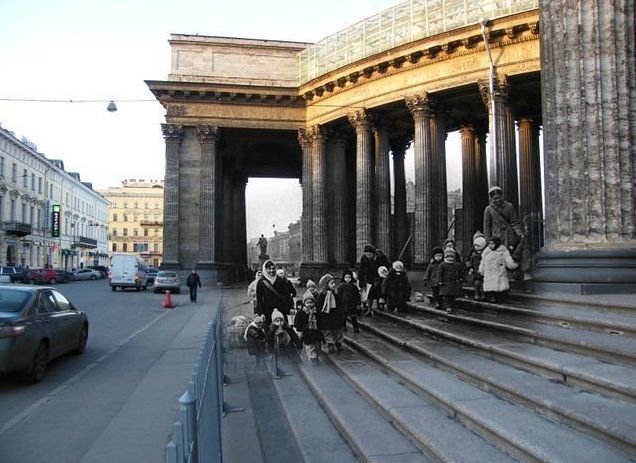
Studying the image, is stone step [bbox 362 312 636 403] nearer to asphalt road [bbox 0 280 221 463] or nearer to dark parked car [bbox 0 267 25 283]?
asphalt road [bbox 0 280 221 463]

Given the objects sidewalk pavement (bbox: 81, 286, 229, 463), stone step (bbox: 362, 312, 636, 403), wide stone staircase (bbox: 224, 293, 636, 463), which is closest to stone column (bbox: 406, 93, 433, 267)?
sidewalk pavement (bbox: 81, 286, 229, 463)

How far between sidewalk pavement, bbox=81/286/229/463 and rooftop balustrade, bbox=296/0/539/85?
18.7 meters

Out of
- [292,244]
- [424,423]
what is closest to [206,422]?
[424,423]

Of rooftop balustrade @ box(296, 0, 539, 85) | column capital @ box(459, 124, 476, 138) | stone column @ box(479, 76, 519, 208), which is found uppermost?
rooftop balustrade @ box(296, 0, 539, 85)

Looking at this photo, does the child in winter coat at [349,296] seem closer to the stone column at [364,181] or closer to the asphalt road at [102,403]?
the asphalt road at [102,403]

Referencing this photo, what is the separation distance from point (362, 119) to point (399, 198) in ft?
25.4

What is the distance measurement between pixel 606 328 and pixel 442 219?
759 inches

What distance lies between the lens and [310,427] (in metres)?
6.28

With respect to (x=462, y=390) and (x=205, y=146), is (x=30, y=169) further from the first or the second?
(x=462, y=390)

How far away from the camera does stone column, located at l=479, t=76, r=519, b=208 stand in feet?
75.7

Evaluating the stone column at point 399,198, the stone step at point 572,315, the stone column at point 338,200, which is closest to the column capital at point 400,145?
the stone column at point 399,198

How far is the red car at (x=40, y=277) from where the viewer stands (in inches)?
1586

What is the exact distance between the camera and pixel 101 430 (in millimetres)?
6539

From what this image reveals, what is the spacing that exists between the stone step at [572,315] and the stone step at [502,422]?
2115 millimetres
